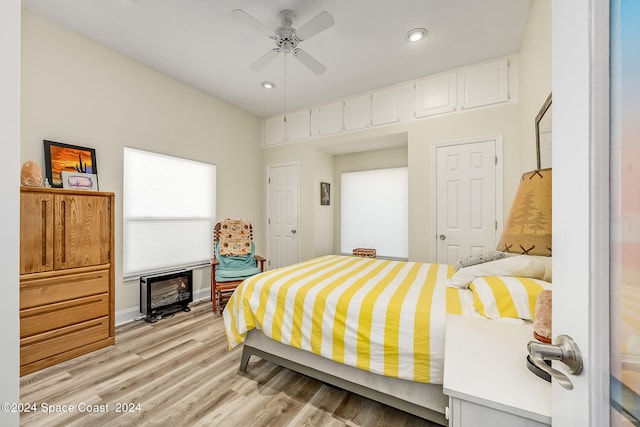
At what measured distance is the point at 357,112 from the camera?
3.79 meters

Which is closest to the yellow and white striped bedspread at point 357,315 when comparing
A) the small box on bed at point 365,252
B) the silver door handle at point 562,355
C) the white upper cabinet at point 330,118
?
the silver door handle at point 562,355

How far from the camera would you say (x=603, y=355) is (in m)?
0.44

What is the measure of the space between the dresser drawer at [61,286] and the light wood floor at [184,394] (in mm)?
521

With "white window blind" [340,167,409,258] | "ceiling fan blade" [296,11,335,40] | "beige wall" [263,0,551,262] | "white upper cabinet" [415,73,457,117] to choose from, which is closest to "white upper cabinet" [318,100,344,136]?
"beige wall" [263,0,551,262]

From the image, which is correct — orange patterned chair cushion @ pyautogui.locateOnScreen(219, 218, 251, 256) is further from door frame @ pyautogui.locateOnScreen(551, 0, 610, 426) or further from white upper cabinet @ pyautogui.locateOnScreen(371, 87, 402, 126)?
door frame @ pyautogui.locateOnScreen(551, 0, 610, 426)

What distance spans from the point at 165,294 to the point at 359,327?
270 centimetres

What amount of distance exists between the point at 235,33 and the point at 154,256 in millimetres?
2682

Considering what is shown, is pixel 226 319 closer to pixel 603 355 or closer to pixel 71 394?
pixel 71 394

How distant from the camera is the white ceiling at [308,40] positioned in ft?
7.24

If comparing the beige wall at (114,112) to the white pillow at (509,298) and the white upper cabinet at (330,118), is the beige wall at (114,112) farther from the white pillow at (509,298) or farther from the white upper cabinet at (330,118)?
the white pillow at (509,298)

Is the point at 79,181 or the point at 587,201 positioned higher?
the point at 79,181

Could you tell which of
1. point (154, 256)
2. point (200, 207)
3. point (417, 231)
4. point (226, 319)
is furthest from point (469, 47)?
point (154, 256)

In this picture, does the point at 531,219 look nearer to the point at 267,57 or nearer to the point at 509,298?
the point at 509,298

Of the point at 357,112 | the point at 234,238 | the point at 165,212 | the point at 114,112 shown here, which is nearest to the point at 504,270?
the point at 357,112
